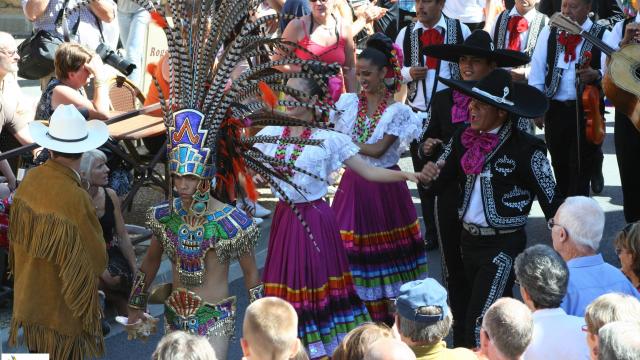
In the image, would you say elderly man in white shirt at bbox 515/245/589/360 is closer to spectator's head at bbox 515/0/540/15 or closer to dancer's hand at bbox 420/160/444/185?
dancer's hand at bbox 420/160/444/185

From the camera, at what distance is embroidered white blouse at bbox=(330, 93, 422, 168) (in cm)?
693

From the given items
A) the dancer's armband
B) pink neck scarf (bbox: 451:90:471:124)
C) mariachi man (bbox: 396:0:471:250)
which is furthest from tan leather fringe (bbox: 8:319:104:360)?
mariachi man (bbox: 396:0:471:250)

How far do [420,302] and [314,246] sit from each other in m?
1.68

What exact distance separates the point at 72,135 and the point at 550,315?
2807 mm

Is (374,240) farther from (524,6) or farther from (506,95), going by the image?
(524,6)

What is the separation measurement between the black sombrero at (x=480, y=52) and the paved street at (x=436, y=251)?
1.82 meters

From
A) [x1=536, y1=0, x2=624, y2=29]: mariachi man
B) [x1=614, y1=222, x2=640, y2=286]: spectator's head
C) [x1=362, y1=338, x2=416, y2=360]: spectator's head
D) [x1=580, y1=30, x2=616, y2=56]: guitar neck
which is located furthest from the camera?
[x1=536, y1=0, x2=624, y2=29]: mariachi man

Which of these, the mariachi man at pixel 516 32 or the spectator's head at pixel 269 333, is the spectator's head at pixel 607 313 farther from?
the mariachi man at pixel 516 32

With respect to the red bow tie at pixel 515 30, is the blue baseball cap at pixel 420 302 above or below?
below

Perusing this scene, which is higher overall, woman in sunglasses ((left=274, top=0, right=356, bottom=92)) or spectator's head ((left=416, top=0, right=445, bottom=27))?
spectator's head ((left=416, top=0, right=445, bottom=27))

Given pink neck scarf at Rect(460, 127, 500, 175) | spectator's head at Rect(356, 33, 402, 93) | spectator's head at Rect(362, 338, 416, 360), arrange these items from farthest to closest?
spectator's head at Rect(356, 33, 402, 93)
pink neck scarf at Rect(460, 127, 500, 175)
spectator's head at Rect(362, 338, 416, 360)

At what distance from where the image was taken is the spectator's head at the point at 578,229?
17.5ft

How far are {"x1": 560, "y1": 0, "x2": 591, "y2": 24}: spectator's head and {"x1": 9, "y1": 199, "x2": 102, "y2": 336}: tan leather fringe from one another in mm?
4662

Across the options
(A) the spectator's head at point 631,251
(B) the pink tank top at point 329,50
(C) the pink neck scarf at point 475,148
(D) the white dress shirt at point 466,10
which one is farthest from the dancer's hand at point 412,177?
(D) the white dress shirt at point 466,10
